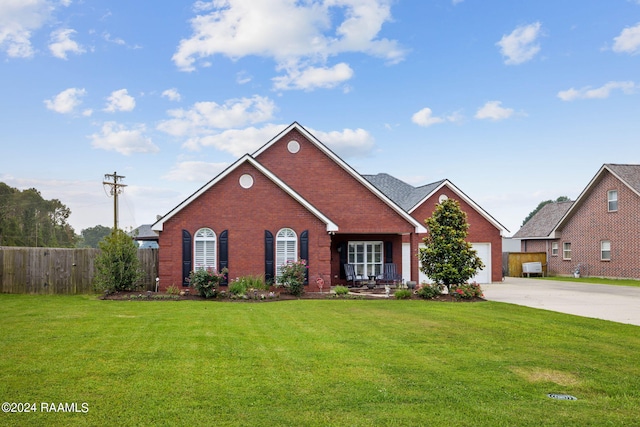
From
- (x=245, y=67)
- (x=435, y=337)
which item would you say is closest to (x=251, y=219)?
(x=245, y=67)

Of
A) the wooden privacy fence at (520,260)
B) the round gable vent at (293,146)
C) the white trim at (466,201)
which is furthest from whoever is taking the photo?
the wooden privacy fence at (520,260)

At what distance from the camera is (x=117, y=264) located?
19.5 meters

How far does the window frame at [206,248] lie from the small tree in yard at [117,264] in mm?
2211

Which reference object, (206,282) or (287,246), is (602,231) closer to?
(287,246)

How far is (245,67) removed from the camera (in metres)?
22.0

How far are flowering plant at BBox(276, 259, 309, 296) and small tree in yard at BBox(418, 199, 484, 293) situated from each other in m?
4.68

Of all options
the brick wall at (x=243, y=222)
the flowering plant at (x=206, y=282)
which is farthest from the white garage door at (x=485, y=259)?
the flowering plant at (x=206, y=282)

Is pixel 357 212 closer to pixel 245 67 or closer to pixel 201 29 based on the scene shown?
pixel 245 67

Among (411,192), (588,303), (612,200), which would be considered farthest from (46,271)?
(612,200)

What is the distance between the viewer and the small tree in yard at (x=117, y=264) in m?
19.3

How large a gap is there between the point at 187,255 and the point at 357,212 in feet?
25.3

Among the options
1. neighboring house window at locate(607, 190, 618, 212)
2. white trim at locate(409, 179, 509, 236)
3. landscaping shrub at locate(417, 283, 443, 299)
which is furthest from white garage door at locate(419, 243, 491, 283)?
landscaping shrub at locate(417, 283, 443, 299)

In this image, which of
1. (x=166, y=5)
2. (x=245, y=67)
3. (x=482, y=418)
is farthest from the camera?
(x=245, y=67)

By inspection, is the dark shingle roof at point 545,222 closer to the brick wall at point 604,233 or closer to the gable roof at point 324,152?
the brick wall at point 604,233
